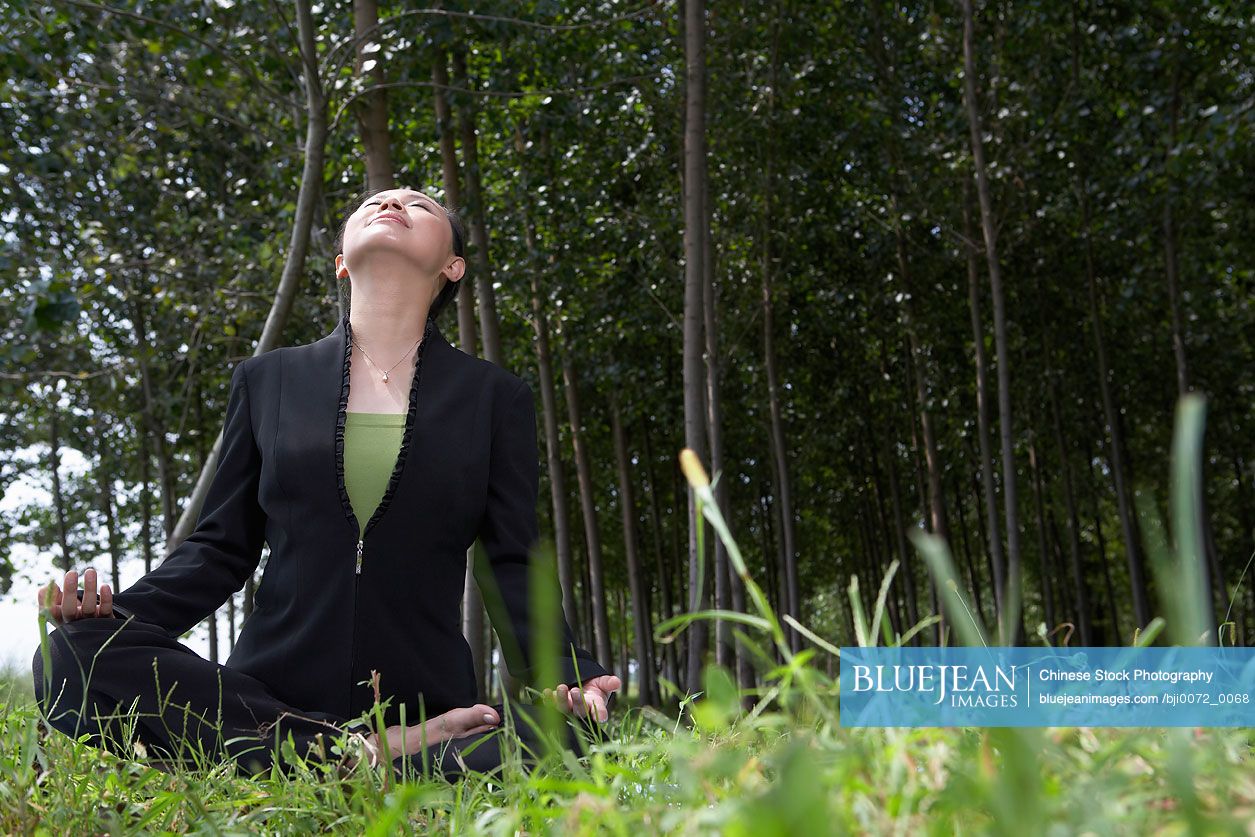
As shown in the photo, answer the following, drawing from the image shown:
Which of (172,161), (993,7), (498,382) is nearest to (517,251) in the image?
(172,161)

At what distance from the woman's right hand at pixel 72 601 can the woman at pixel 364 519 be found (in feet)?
0.12

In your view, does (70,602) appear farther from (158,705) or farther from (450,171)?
(450,171)

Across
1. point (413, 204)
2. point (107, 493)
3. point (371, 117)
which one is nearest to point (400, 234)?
point (413, 204)

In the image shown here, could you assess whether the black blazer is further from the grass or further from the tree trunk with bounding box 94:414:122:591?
the tree trunk with bounding box 94:414:122:591

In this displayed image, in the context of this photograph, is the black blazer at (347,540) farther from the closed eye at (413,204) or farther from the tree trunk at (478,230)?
the tree trunk at (478,230)

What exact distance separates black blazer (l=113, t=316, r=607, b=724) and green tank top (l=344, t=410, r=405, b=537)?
41mm

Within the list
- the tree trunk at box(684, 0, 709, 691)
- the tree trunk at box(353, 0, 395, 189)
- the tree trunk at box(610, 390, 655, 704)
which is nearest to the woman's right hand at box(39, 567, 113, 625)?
the tree trunk at box(353, 0, 395, 189)

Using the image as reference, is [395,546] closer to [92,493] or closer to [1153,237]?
[1153,237]

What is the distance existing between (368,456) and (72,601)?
3.16ft

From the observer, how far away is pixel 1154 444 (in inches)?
806

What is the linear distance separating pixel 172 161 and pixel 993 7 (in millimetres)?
9832

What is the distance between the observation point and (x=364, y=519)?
336cm

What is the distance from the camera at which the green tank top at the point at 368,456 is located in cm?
338

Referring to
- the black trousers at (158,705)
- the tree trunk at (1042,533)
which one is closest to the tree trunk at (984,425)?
the tree trunk at (1042,533)
